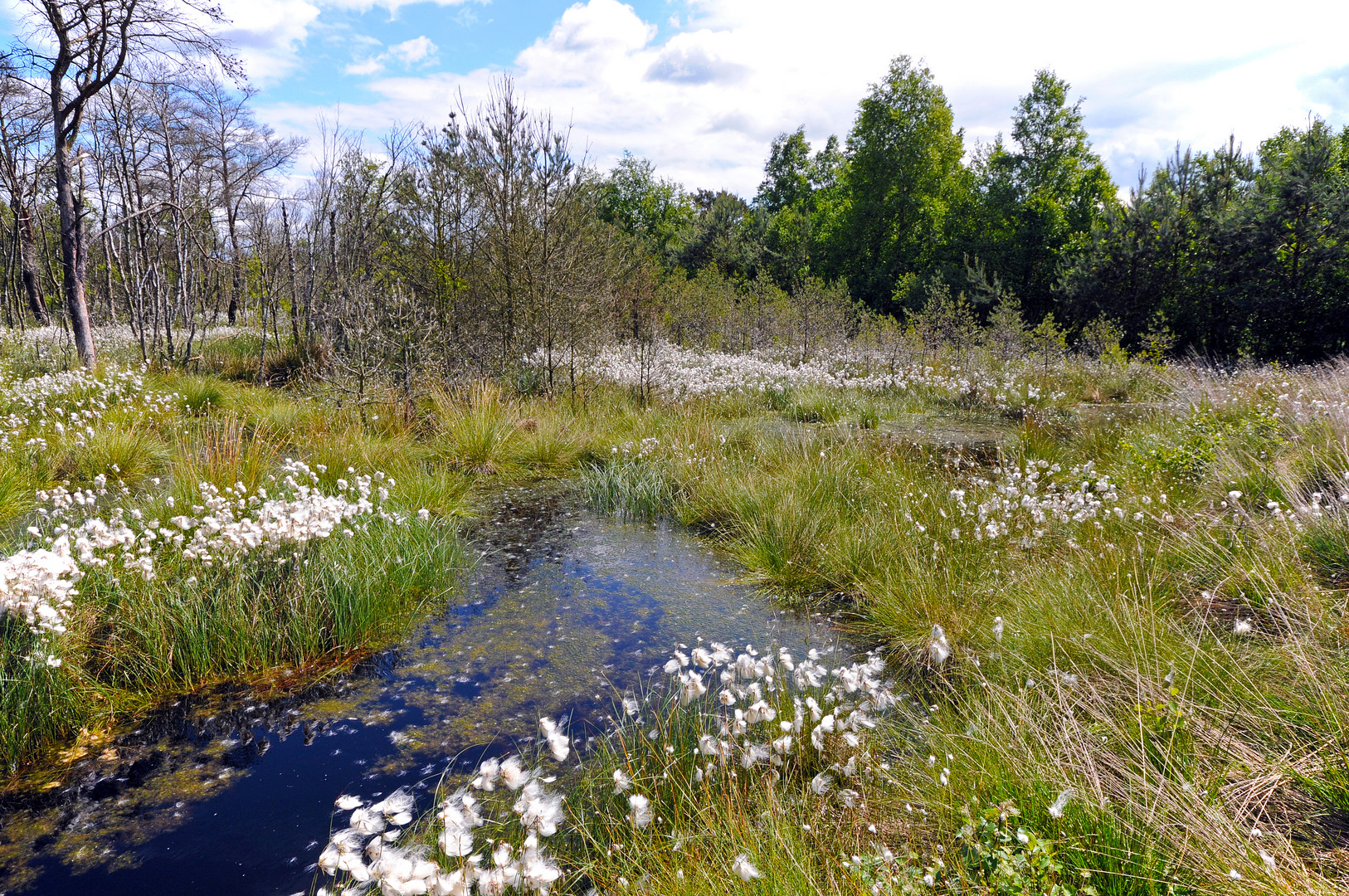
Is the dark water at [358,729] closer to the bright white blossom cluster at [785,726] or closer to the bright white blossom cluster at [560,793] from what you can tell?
the bright white blossom cluster at [560,793]

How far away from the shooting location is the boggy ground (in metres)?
1.80

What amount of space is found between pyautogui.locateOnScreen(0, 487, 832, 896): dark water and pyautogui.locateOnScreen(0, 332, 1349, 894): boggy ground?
327 mm

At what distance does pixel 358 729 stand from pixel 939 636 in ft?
8.76

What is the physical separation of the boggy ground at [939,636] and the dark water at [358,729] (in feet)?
1.07

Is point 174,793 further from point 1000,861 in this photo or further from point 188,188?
point 188,188

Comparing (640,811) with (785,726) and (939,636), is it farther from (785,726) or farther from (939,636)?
(939,636)

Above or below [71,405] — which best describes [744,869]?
below

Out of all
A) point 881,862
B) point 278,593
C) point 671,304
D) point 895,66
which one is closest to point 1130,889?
point 881,862

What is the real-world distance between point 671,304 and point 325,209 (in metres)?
10.3

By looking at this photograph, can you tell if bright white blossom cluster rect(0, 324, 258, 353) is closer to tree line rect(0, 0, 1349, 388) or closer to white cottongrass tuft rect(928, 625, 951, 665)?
tree line rect(0, 0, 1349, 388)

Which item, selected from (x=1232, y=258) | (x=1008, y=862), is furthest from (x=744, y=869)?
(x=1232, y=258)

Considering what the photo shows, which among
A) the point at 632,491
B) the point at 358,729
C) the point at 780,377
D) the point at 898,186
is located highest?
the point at 898,186

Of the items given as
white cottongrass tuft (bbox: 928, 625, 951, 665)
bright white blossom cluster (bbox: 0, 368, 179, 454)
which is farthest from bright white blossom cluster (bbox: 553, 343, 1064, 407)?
white cottongrass tuft (bbox: 928, 625, 951, 665)

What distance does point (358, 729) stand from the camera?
123 inches
